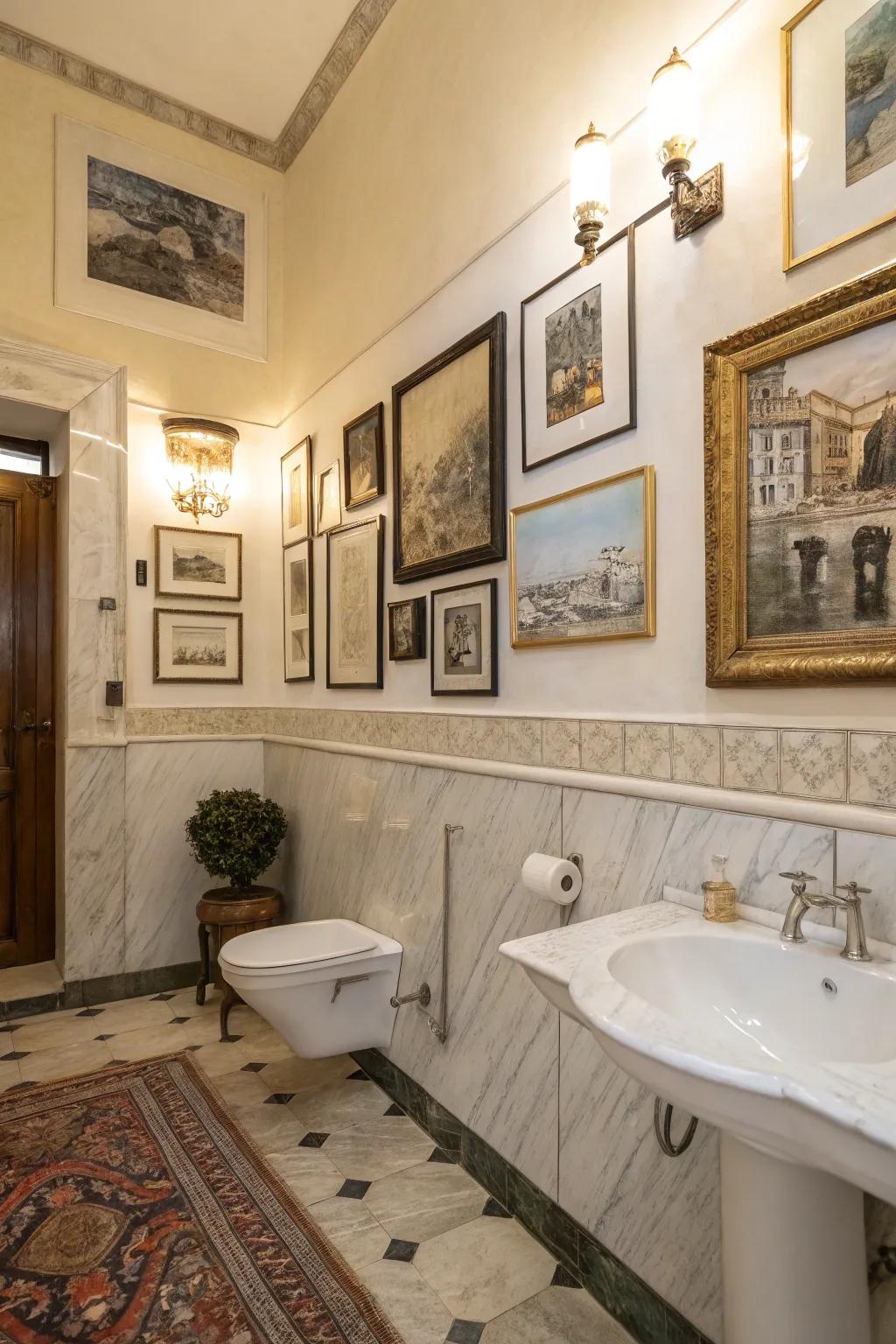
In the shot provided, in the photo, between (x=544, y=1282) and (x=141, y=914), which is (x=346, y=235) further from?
(x=544, y=1282)

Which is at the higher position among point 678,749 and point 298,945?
point 678,749

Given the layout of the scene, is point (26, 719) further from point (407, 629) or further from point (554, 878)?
point (554, 878)

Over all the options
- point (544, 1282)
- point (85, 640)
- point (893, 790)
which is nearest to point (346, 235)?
point (85, 640)

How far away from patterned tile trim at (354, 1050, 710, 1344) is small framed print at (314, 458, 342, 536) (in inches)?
86.7

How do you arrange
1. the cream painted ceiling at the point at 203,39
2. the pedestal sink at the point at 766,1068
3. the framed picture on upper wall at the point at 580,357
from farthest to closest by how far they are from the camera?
the cream painted ceiling at the point at 203,39
the framed picture on upper wall at the point at 580,357
the pedestal sink at the point at 766,1068

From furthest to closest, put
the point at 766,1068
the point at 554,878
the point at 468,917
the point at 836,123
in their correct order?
the point at 468,917 < the point at 554,878 < the point at 836,123 < the point at 766,1068

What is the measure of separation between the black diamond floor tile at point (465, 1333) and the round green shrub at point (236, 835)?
210 centimetres

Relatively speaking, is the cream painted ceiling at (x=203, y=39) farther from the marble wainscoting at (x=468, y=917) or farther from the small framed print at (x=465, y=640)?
the marble wainscoting at (x=468, y=917)

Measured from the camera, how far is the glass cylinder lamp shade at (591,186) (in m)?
1.70

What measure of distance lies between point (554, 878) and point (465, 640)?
34.1 inches

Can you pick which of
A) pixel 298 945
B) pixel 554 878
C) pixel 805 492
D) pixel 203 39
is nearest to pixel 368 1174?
pixel 298 945

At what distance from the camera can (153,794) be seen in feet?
12.3

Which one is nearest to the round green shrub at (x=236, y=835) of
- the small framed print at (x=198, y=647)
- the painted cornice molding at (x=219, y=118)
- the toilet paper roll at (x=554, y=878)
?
the small framed print at (x=198, y=647)

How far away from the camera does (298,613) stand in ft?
12.4
